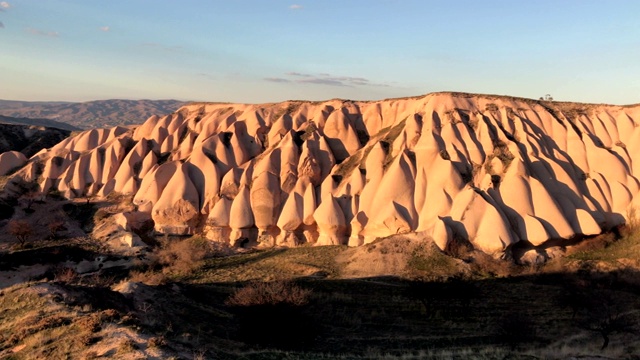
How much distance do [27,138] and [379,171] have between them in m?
57.7

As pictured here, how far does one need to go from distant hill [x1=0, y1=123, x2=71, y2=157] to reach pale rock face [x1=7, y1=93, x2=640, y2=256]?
11.0m

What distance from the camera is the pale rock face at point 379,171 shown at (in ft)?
120

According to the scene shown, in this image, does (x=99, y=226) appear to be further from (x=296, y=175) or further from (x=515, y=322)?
(x=515, y=322)

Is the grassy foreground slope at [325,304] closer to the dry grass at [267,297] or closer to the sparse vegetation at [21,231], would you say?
the dry grass at [267,297]

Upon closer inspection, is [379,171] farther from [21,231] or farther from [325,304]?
[21,231]

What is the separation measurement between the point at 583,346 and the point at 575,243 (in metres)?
17.1

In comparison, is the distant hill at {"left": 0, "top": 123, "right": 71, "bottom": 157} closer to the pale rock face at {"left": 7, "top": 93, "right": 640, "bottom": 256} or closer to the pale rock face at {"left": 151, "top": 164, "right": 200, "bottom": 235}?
the pale rock face at {"left": 7, "top": 93, "right": 640, "bottom": 256}

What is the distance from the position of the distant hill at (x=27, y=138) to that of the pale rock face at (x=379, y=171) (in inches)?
434

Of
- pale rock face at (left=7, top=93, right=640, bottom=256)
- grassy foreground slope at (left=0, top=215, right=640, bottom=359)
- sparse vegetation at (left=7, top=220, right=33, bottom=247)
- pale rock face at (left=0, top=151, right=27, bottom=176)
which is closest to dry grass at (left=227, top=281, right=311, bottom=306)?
grassy foreground slope at (left=0, top=215, right=640, bottom=359)

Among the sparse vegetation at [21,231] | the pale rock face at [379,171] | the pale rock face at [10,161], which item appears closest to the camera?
the pale rock face at [379,171]

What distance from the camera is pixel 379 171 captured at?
42.3m

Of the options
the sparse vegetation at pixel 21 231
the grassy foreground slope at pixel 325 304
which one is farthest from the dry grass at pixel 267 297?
the sparse vegetation at pixel 21 231

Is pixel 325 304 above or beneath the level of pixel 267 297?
beneath

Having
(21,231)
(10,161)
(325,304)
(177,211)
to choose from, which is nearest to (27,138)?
(10,161)
